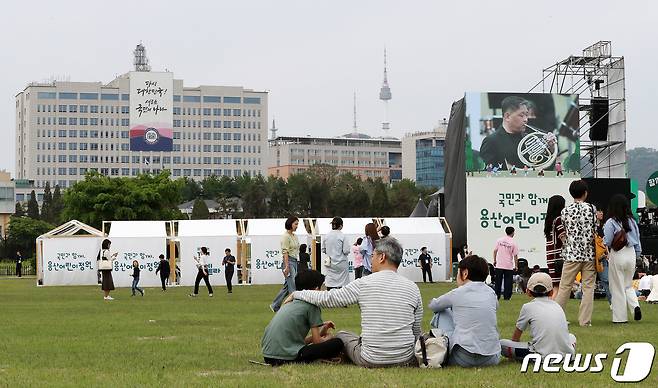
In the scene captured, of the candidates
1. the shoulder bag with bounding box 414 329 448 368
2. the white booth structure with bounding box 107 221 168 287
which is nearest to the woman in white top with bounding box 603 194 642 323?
the shoulder bag with bounding box 414 329 448 368

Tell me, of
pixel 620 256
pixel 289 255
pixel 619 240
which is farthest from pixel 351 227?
pixel 619 240

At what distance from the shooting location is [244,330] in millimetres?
14359

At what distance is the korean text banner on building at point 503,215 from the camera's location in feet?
135

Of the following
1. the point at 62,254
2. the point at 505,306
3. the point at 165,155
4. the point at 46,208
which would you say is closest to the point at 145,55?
the point at 165,155

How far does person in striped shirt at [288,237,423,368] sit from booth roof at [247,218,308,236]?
32.5 m

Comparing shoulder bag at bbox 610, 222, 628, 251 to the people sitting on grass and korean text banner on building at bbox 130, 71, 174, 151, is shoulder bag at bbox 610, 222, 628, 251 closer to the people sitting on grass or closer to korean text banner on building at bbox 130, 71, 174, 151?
the people sitting on grass

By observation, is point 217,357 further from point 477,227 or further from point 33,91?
point 33,91

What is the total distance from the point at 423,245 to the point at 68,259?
14645 millimetres

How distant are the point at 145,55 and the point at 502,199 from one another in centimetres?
15046

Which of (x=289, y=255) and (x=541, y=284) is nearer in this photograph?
(x=541, y=284)

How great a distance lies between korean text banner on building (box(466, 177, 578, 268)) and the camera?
135 feet

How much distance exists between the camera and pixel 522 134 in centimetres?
4306

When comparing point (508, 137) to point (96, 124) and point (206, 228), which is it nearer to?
point (206, 228)

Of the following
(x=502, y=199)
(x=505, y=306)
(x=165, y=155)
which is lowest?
(x=505, y=306)
